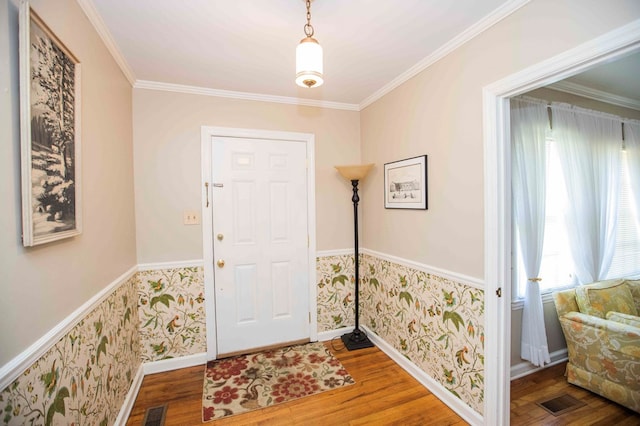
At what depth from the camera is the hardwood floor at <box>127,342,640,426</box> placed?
5.78ft

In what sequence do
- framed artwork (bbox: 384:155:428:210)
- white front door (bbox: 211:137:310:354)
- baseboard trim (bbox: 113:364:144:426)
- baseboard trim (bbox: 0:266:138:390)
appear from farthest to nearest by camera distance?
white front door (bbox: 211:137:310:354), framed artwork (bbox: 384:155:428:210), baseboard trim (bbox: 113:364:144:426), baseboard trim (bbox: 0:266:138:390)

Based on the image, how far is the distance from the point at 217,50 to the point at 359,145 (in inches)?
65.0

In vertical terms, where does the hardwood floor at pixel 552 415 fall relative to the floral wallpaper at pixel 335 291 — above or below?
below

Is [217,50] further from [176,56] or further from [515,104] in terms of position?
[515,104]

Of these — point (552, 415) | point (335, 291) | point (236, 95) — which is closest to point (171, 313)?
point (335, 291)

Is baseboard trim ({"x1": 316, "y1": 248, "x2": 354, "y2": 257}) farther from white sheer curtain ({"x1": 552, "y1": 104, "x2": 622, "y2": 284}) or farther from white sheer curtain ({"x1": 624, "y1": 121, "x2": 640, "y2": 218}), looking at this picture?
white sheer curtain ({"x1": 624, "y1": 121, "x2": 640, "y2": 218})

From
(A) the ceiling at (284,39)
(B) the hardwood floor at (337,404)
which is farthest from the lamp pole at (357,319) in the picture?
(A) the ceiling at (284,39)

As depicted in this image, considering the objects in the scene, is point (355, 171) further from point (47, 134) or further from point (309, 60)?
point (47, 134)

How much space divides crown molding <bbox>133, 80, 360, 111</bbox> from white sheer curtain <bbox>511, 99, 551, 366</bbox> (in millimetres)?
1543

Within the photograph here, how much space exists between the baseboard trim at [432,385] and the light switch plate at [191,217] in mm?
2092

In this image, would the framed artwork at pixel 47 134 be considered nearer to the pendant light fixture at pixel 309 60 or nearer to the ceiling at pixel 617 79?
the pendant light fixture at pixel 309 60

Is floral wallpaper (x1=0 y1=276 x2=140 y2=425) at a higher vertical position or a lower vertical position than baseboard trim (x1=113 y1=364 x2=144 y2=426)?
higher

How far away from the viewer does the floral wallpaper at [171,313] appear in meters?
2.29

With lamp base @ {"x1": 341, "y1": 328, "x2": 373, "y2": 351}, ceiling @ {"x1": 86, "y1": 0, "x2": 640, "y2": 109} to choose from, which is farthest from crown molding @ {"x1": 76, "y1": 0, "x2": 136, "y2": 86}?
lamp base @ {"x1": 341, "y1": 328, "x2": 373, "y2": 351}
